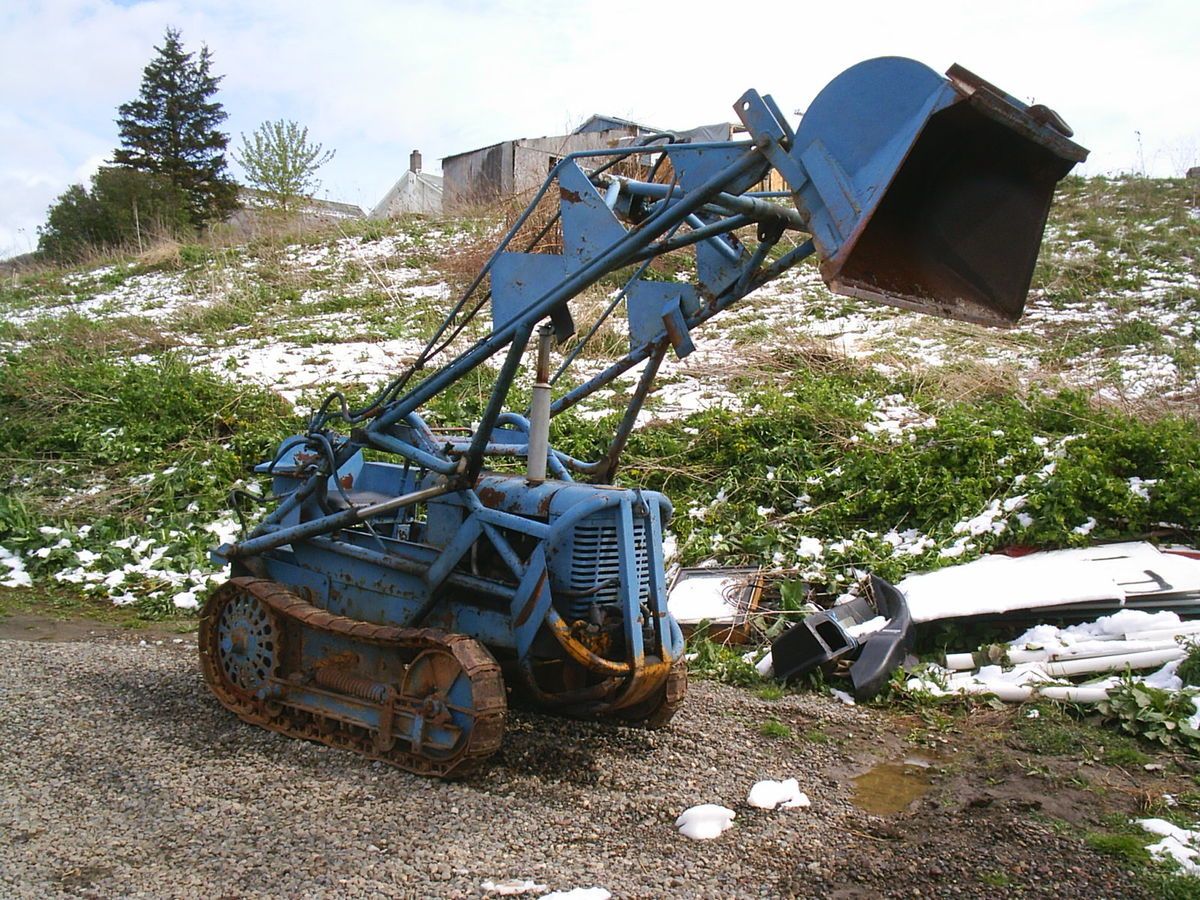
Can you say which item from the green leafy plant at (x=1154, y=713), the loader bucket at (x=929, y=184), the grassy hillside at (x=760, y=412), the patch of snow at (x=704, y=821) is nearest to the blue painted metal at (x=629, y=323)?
the loader bucket at (x=929, y=184)

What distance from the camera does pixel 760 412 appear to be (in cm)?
1028

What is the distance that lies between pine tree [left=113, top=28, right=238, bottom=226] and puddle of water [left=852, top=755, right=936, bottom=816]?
119ft

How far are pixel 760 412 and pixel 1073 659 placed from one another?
4.70 meters

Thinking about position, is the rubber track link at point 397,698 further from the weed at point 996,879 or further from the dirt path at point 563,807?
the weed at point 996,879

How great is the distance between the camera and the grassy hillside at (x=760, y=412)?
811 cm

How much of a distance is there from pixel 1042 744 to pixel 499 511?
10.1ft

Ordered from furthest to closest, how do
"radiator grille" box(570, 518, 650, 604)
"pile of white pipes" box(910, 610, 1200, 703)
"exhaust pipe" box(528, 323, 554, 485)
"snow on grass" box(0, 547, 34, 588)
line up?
"snow on grass" box(0, 547, 34, 588), "pile of white pipes" box(910, 610, 1200, 703), "radiator grille" box(570, 518, 650, 604), "exhaust pipe" box(528, 323, 554, 485)

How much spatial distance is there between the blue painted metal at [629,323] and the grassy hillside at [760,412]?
320 cm

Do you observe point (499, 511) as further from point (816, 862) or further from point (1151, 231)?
point (1151, 231)

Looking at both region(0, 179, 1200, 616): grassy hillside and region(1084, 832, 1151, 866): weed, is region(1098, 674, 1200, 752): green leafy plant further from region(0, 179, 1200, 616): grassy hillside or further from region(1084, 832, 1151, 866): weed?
region(0, 179, 1200, 616): grassy hillside

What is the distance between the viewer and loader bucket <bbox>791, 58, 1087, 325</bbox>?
3.75 metres

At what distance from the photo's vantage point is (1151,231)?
16469 millimetres

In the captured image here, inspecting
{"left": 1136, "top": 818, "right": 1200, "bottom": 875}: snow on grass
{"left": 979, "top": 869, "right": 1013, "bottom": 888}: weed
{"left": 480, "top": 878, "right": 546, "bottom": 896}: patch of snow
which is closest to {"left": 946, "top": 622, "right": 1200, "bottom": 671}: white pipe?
{"left": 1136, "top": 818, "right": 1200, "bottom": 875}: snow on grass

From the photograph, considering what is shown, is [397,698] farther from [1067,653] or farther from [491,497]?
[1067,653]
